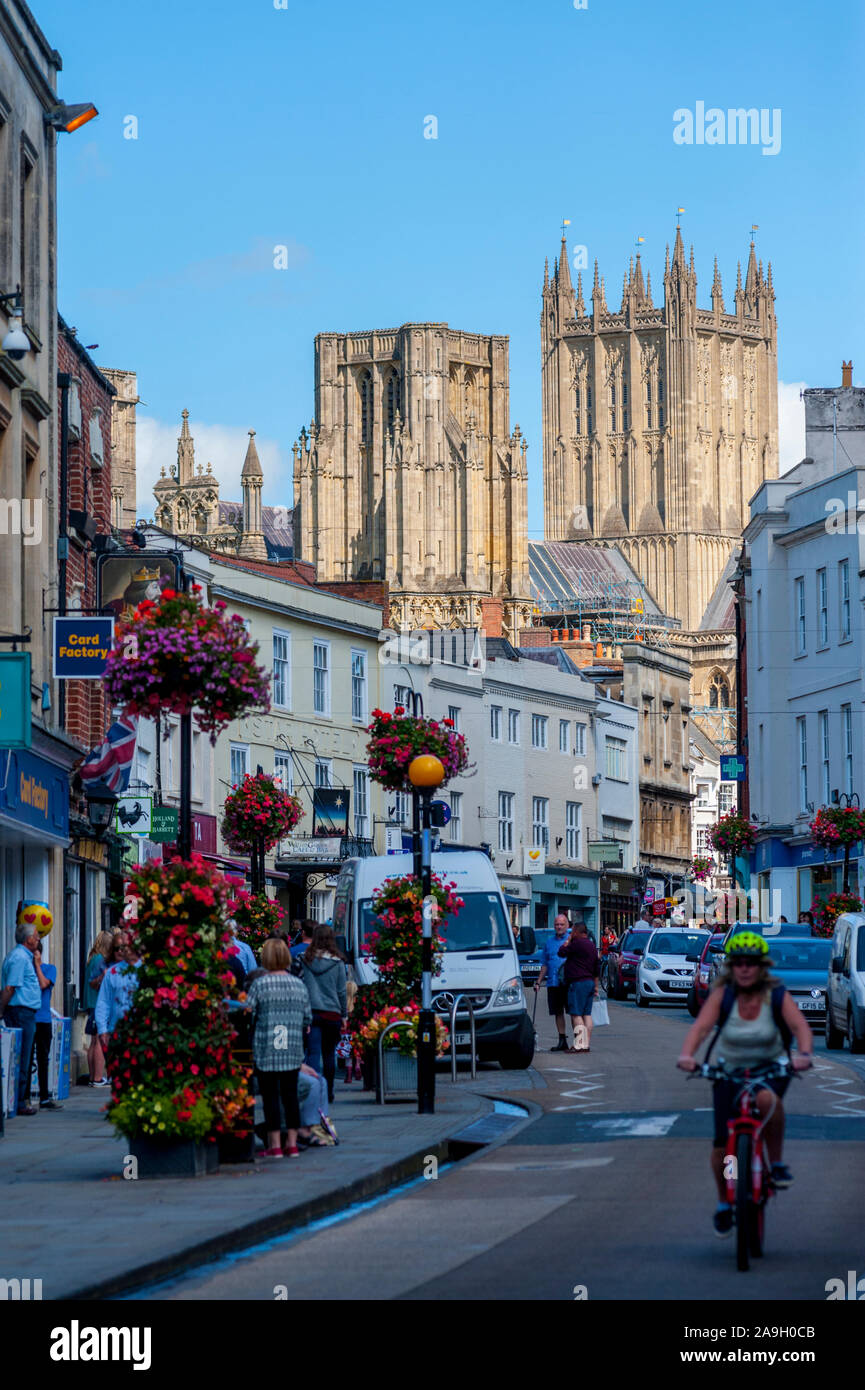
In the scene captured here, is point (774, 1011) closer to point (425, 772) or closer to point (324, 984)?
point (324, 984)

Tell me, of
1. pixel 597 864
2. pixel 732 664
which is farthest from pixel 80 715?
pixel 732 664

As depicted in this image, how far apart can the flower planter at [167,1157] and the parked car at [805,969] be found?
693 inches

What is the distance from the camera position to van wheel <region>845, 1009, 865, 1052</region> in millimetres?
27781

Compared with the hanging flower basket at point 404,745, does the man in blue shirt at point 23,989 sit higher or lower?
lower

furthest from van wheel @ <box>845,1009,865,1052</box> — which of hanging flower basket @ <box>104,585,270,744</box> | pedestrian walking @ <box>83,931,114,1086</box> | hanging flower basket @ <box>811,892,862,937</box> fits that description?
hanging flower basket @ <box>104,585,270,744</box>

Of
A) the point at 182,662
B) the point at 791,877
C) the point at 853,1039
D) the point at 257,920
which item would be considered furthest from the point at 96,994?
the point at 791,877

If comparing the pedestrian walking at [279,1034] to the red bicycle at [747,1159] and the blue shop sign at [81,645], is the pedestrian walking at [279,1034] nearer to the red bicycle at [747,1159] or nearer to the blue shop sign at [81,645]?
the red bicycle at [747,1159]

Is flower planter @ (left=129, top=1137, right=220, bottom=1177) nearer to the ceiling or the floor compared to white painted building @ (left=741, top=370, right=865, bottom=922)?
nearer to the floor

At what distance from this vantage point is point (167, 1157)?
15305 mm

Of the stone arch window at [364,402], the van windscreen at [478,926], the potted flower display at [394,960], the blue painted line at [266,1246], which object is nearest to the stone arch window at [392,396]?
the stone arch window at [364,402]

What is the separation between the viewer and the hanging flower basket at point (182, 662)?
620 inches

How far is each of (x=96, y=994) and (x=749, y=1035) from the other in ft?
45.6

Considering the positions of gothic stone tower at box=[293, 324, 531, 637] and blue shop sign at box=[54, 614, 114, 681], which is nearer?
blue shop sign at box=[54, 614, 114, 681]

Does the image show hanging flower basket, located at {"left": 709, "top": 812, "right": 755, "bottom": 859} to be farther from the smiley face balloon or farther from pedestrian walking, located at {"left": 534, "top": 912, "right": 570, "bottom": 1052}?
the smiley face balloon
